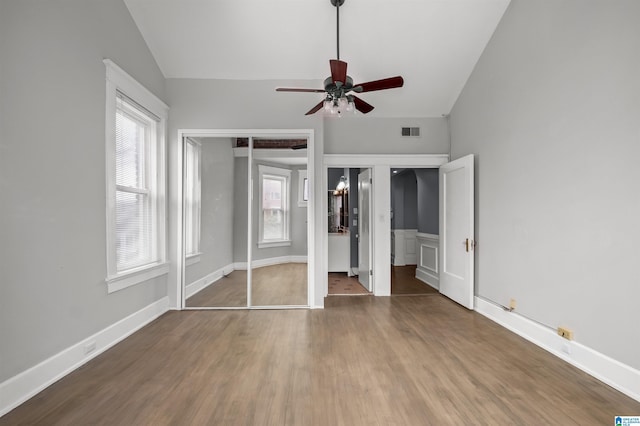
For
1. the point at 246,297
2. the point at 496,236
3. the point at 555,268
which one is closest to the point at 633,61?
the point at 555,268

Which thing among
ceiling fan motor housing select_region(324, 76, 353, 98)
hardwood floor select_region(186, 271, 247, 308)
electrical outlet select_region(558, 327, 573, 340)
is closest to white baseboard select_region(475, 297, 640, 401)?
electrical outlet select_region(558, 327, 573, 340)

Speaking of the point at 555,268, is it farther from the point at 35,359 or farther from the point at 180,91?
the point at 180,91

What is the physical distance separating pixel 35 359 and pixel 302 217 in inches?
116

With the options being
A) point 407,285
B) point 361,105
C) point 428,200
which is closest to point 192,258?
point 361,105

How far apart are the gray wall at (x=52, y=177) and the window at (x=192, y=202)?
Result: 1217 mm

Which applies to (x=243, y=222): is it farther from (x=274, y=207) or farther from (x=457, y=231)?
(x=457, y=231)

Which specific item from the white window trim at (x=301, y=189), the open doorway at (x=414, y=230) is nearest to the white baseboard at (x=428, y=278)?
the open doorway at (x=414, y=230)

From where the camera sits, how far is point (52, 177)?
2.34m

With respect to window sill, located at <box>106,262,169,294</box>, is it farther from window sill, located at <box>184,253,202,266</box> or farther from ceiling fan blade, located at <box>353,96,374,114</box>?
ceiling fan blade, located at <box>353,96,374,114</box>

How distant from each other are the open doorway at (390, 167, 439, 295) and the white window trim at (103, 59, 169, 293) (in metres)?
3.63

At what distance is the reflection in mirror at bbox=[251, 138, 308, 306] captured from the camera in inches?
167

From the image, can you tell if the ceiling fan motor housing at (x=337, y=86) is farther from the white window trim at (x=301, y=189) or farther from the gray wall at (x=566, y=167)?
the gray wall at (x=566, y=167)

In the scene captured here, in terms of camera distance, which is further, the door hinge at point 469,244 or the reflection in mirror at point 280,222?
the reflection in mirror at point 280,222

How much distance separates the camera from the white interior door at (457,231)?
4.14 m
